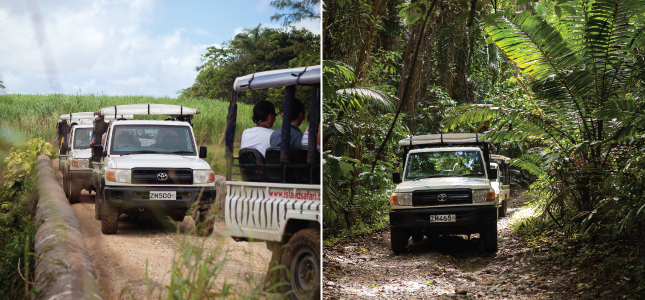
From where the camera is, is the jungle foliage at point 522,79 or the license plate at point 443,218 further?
the license plate at point 443,218

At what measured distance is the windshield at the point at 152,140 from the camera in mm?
1981

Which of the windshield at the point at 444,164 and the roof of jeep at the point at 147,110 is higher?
the roof of jeep at the point at 147,110

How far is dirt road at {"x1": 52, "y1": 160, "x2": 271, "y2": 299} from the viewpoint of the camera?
1719 mm

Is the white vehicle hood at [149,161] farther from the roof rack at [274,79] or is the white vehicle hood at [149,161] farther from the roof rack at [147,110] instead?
the roof rack at [274,79]

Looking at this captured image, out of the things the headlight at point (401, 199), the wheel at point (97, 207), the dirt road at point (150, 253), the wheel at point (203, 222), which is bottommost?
the headlight at point (401, 199)

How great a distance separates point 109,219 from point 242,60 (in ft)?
2.62

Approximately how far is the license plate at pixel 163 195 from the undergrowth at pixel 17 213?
1.31 ft

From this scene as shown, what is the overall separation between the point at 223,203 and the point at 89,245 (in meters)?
0.49

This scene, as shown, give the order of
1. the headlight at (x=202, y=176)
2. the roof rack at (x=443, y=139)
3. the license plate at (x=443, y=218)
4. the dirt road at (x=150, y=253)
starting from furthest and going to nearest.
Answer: the roof rack at (x=443, y=139)
the license plate at (x=443, y=218)
the headlight at (x=202, y=176)
the dirt road at (x=150, y=253)

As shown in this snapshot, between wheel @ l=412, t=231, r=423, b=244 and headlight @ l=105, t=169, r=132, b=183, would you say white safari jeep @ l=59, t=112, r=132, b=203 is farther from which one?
wheel @ l=412, t=231, r=423, b=244

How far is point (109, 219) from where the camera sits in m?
1.84

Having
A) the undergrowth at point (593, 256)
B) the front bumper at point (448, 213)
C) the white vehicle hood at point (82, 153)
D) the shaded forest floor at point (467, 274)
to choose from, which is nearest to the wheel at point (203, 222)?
the white vehicle hood at point (82, 153)

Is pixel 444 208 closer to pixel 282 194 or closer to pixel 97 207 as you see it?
pixel 282 194

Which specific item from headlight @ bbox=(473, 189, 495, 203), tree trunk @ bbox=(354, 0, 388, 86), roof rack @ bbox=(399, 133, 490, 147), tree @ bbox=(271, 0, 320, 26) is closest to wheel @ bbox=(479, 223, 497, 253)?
headlight @ bbox=(473, 189, 495, 203)
